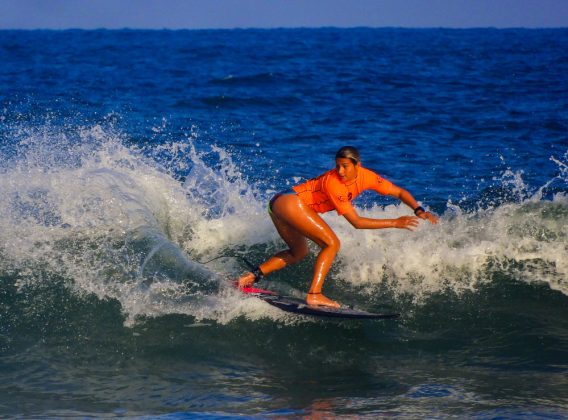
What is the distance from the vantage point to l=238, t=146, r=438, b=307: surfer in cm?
727

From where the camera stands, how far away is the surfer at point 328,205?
7.27 meters

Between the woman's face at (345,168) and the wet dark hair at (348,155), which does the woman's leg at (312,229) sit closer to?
the woman's face at (345,168)

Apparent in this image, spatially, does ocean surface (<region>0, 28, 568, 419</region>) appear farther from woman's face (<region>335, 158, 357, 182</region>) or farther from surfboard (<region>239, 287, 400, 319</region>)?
woman's face (<region>335, 158, 357, 182</region>)

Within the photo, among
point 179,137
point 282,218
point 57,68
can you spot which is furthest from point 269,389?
point 57,68

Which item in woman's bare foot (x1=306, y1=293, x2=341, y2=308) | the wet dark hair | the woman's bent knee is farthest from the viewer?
the woman's bent knee

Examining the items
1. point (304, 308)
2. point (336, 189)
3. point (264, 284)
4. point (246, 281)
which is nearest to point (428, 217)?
point (336, 189)

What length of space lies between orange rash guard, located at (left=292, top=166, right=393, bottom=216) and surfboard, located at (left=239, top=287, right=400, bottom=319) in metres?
0.90

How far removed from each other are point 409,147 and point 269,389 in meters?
10.5

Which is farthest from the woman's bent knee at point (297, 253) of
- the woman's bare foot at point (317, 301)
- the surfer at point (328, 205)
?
the woman's bare foot at point (317, 301)

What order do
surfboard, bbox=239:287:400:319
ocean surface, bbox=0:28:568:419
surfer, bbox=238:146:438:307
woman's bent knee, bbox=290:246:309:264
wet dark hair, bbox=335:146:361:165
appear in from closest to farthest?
1. ocean surface, bbox=0:28:568:419
2. wet dark hair, bbox=335:146:361:165
3. surfer, bbox=238:146:438:307
4. surfboard, bbox=239:287:400:319
5. woman's bent knee, bbox=290:246:309:264

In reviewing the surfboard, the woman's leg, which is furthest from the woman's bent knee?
the surfboard

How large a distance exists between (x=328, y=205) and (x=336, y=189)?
350 millimetres

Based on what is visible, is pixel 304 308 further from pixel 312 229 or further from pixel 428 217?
pixel 428 217

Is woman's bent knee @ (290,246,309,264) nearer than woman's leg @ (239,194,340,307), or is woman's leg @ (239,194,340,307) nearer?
woman's leg @ (239,194,340,307)
